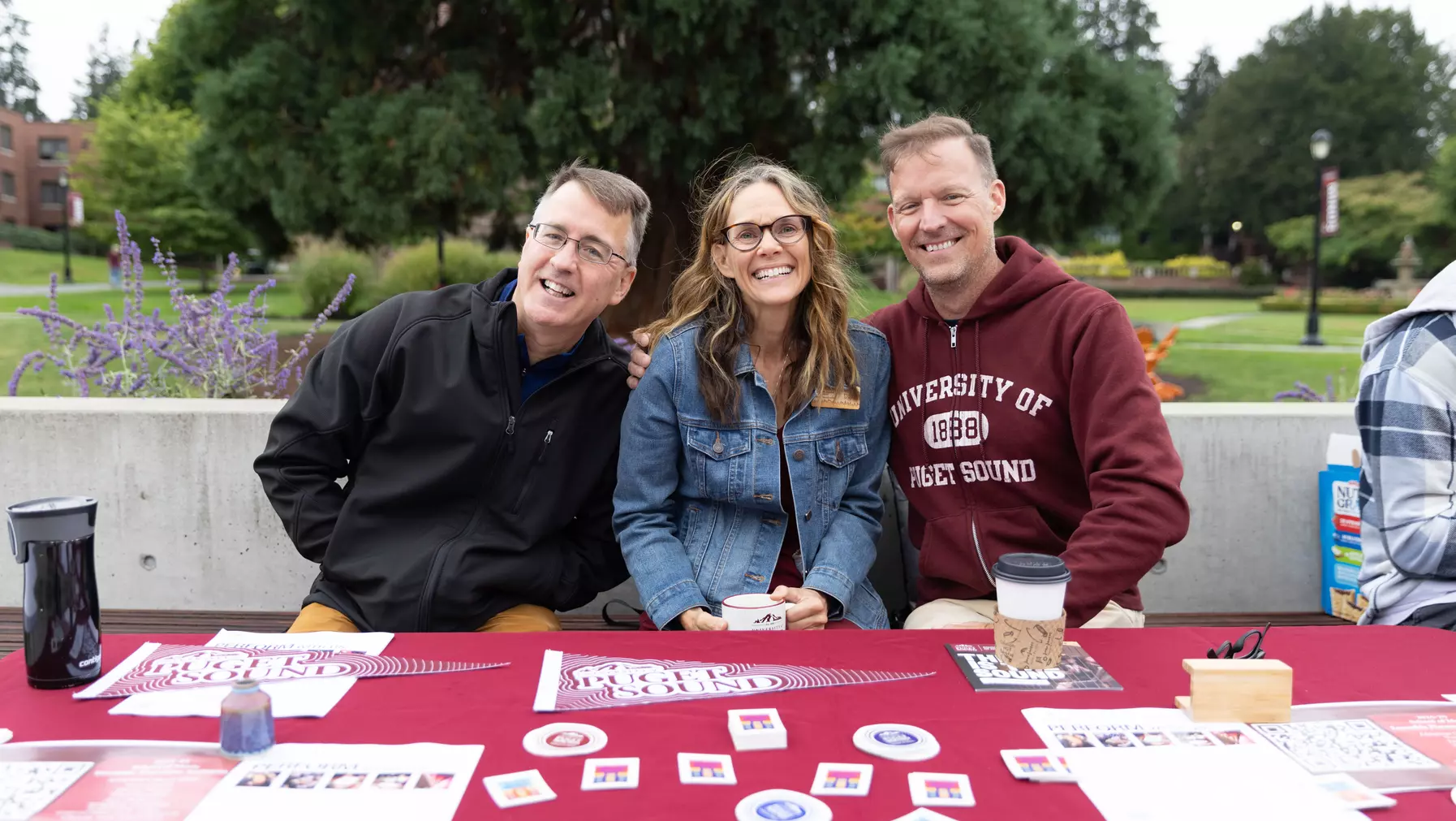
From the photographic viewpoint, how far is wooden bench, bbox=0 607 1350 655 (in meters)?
3.59

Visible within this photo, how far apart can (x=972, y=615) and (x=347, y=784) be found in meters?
1.83

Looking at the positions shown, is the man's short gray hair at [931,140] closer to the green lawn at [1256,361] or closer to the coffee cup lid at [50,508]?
the coffee cup lid at [50,508]

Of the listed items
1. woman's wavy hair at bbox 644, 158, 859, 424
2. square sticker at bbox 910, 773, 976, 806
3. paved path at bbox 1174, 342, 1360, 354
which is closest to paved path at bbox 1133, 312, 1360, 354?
paved path at bbox 1174, 342, 1360, 354

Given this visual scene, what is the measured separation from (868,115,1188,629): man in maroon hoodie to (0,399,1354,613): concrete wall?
1332 mm

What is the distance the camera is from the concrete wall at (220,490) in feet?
12.4

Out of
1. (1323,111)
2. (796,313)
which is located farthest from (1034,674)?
(1323,111)

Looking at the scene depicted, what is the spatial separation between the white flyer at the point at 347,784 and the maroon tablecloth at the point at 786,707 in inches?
1.2

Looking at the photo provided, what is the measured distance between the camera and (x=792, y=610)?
2670 mm

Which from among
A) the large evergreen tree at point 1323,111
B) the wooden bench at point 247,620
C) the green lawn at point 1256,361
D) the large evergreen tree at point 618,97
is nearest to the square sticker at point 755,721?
the wooden bench at point 247,620

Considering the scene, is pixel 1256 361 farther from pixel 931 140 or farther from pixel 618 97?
pixel 931 140

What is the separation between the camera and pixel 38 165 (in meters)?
67.1

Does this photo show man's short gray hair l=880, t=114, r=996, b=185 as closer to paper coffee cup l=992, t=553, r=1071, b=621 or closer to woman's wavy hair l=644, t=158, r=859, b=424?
woman's wavy hair l=644, t=158, r=859, b=424

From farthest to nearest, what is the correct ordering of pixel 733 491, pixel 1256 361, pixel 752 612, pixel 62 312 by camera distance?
pixel 62 312, pixel 1256 361, pixel 733 491, pixel 752 612

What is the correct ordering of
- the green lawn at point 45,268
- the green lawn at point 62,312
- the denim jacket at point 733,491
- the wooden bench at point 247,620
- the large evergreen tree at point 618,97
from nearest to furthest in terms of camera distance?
the denim jacket at point 733,491 → the wooden bench at point 247,620 → the large evergreen tree at point 618,97 → the green lawn at point 62,312 → the green lawn at point 45,268
